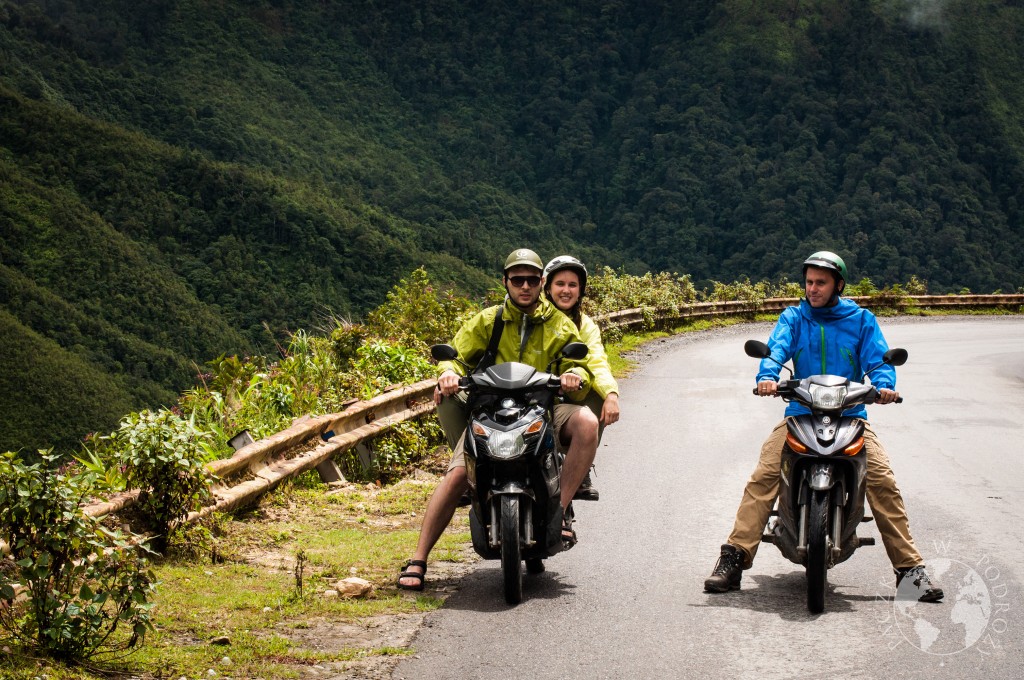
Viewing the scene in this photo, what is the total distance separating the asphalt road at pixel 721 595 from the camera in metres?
5.00

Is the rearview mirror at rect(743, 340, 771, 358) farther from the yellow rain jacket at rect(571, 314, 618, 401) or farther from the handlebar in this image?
the yellow rain jacket at rect(571, 314, 618, 401)

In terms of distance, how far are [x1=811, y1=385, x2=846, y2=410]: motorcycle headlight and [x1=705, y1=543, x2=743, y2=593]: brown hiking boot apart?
984mm

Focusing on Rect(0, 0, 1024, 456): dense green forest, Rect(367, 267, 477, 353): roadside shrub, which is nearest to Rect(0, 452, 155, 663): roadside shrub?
Rect(367, 267, 477, 353): roadside shrub

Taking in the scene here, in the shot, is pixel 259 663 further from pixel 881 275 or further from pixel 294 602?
pixel 881 275

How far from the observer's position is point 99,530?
4.86 m

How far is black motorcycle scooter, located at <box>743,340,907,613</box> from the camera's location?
5730 millimetres

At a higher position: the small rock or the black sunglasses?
the black sunglasses

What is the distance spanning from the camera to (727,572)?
6211mm

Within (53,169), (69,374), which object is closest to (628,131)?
(53,169)

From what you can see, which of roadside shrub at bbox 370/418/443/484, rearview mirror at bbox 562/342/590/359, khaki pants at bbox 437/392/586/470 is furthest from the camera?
roadside shrub at bbox 370/418/443/484

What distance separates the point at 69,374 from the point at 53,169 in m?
47.2

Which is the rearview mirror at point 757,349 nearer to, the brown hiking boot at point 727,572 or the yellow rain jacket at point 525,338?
the yellow rain jacket at point 525,338

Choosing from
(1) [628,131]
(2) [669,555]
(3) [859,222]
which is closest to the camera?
(2) [669,555]

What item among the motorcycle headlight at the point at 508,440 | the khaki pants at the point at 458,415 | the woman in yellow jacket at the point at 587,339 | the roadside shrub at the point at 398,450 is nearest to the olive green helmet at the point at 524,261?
the woman in yellow jacket at the point at 587,339
